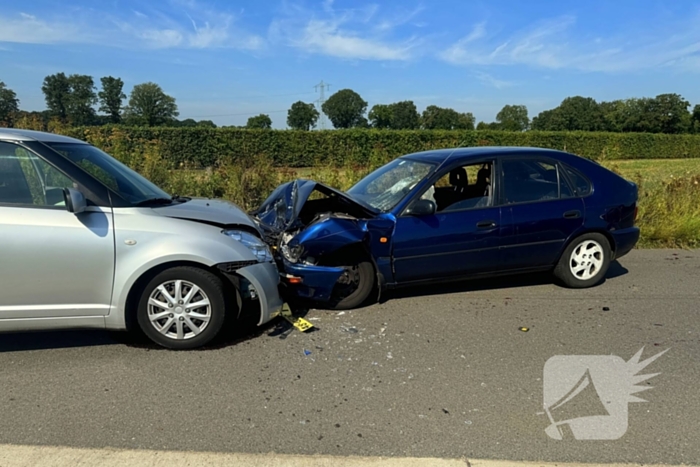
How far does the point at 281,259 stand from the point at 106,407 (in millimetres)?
2072

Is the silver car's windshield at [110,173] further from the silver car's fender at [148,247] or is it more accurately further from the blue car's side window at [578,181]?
the blue car's side window at [578,181]

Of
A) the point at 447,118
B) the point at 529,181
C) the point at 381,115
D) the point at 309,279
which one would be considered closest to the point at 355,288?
the point at 309,279

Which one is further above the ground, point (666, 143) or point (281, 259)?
point (666, 143)

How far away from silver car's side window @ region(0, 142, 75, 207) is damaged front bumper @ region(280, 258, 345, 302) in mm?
1964

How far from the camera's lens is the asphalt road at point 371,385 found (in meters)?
2.71

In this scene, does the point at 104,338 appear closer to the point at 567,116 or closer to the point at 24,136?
the point at 24,136

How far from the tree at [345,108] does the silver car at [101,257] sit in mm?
106542

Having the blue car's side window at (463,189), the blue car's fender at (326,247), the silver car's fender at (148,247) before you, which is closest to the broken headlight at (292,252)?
the blue car's fender at (326,247)

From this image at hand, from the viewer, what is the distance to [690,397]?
10.5 feet

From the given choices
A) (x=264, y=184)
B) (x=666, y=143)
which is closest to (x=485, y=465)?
(x=264, y=184)

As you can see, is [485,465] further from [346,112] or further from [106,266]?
[346,112]

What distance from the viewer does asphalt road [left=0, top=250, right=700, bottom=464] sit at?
271 cm

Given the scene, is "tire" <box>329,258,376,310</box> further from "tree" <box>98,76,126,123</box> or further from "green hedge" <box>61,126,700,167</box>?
"tree" <box>98,76,126,123</box>

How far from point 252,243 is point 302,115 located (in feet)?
308
